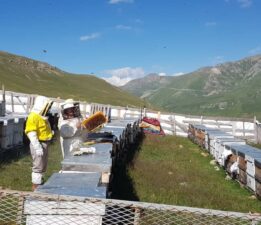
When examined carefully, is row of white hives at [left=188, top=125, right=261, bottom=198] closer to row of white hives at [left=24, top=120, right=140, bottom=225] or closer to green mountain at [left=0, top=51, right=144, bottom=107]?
row of white hives at [left=24, top=120, right=140, bottom=225]

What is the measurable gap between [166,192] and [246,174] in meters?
3.64

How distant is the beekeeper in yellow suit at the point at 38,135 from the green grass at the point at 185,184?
9.31ft

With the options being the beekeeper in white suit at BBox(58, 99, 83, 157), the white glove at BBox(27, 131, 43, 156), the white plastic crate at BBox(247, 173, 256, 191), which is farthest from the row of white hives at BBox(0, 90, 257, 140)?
the white glove at BBox(27, 131, 43, 156)

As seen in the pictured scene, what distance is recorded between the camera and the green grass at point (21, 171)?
493 inches

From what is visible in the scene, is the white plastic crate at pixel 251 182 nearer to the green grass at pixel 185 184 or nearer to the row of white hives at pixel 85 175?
the green grass at pixel 185 184

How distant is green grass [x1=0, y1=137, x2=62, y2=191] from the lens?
12523mm

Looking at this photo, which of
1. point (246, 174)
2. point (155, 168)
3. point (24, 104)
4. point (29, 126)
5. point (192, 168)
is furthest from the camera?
point (24, 104)

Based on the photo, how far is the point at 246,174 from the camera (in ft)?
48.4

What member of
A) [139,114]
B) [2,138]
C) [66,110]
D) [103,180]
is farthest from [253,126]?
[103,180]

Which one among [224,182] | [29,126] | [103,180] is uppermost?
[29,126]

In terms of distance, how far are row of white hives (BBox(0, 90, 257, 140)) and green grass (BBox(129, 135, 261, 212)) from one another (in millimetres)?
16113

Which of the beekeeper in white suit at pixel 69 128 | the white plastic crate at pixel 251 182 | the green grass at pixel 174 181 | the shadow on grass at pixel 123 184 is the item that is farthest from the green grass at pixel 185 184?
the beekeeper in white suit at pixel 69 128

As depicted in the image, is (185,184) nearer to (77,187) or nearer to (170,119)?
(77,187)

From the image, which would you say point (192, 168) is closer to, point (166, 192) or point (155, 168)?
point (155, 168)
